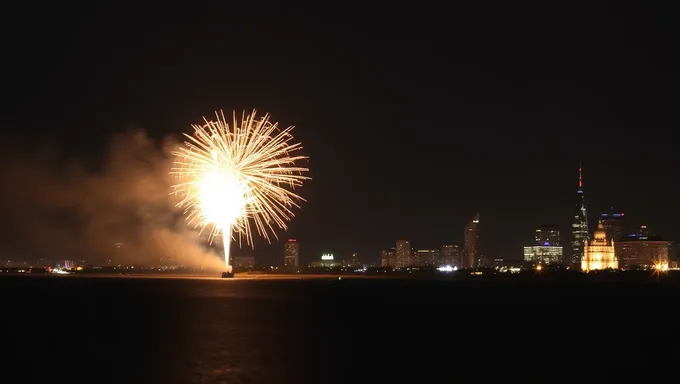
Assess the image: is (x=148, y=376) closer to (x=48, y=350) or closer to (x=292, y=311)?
(x=48, y=350)

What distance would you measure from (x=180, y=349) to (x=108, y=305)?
35438mm

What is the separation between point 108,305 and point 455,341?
125 feet

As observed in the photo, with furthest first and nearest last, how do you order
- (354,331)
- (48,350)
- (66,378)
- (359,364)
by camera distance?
1. (354,331)
2. (48,350)
3. (359,364)
4. (66,378)

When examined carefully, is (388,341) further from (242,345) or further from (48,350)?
(48,350)

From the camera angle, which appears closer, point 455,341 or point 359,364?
point 359,364

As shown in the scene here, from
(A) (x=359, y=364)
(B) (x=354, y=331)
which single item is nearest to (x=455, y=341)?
(B) (x=354, y=331)

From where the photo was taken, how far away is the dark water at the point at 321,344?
97.1 ft

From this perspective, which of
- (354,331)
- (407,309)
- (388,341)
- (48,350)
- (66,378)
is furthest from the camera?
(407,309)

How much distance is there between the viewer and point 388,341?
133 ft

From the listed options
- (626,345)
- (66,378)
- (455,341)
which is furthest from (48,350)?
(626,345)

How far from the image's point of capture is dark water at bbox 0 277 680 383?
97.1ft

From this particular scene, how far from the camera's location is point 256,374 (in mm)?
28922

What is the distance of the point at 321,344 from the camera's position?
38.8 m

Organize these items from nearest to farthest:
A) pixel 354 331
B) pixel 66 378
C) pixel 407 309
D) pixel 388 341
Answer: pixel 66 378 < pixel 388 341 < pixel 354 331 < pixel 407 309
